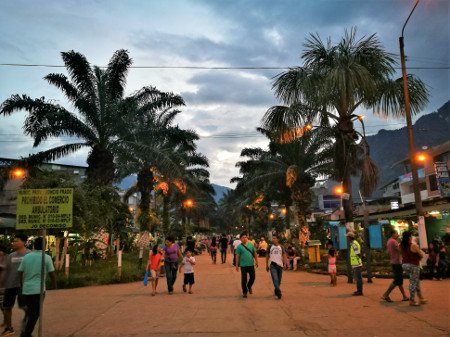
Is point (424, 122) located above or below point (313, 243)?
above

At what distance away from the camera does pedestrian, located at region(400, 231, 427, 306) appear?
867cm

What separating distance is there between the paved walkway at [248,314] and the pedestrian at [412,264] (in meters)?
0.26

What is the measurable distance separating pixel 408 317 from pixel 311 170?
21.4 m

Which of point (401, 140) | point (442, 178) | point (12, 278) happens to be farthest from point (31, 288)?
point (401, 140)

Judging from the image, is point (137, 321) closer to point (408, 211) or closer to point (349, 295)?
point (349, 295)

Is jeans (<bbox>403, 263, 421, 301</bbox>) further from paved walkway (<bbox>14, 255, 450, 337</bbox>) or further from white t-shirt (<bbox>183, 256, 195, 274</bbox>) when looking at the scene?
white t-shirt (<bbox>183, 256, 195, 274</bbox>)

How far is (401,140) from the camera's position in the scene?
137750 millimetres

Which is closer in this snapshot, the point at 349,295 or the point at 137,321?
the point at 137,321

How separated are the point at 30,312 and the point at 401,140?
145516 millimetres

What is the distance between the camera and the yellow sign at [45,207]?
6473mm

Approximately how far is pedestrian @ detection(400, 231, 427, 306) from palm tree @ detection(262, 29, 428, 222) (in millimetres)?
6087

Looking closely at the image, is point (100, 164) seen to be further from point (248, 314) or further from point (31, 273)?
point (31, 273)

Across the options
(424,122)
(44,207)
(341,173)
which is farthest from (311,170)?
(424,122)

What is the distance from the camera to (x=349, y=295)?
10547mm
